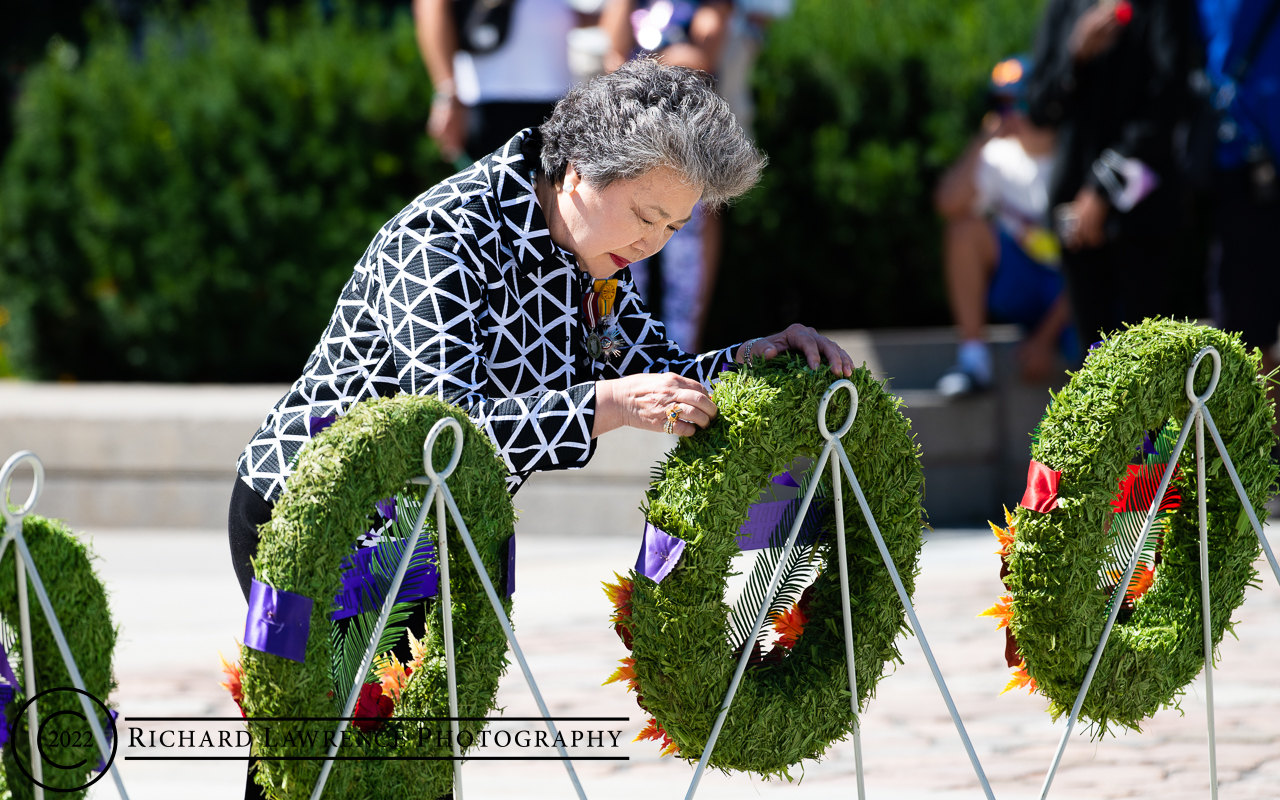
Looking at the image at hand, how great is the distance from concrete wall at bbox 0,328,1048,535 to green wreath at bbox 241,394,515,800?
3811mm

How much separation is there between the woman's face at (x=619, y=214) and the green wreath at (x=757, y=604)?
33cm

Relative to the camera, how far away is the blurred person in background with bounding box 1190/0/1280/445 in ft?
17.3

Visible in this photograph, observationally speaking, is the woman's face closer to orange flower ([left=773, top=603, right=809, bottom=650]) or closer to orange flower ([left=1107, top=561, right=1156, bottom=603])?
orange flower ([left=773, top=603, right=809, bottom=650])

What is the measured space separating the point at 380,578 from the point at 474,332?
1.36 feet

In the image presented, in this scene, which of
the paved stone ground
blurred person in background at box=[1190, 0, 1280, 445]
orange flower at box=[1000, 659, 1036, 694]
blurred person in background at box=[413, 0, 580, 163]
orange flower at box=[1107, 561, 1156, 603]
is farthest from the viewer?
blurred person in background at box=[413, 0, 580, 163]

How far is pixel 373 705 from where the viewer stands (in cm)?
213

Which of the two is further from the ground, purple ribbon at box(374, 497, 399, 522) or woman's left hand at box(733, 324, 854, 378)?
woman's left hand at box(733, 324, 854, 378)

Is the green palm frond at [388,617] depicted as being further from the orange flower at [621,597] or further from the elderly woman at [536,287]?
the orange flower at [621,597]

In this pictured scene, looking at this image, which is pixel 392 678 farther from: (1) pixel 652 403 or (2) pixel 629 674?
(1) pixel 652 403

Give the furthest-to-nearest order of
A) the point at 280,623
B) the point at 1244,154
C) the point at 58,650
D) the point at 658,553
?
1. the point at 1244,154
2. the point at 658,553
3. the point at 58,650
4. the point at 280,623

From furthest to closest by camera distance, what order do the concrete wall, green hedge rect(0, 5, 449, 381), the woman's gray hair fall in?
1. green hedge rect(0, 5, 449, 381)
2. the concrete wall
3. the woman's gray hair

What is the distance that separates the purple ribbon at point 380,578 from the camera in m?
2.12

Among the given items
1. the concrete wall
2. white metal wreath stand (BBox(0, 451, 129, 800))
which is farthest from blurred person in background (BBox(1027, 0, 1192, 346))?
white metal wreath stand (BBox(0, 451, 129, 800))

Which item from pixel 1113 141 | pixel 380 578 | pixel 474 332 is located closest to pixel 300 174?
pixel 1113 141
